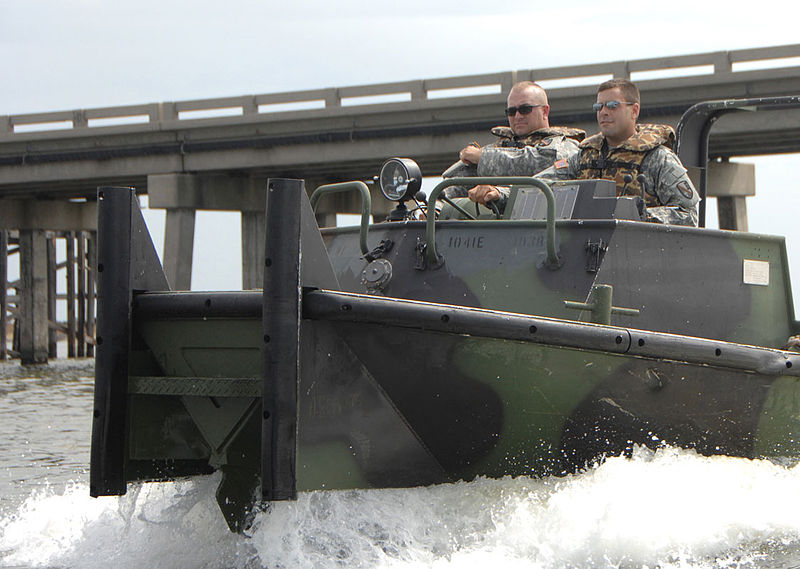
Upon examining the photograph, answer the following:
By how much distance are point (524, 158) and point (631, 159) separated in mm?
597

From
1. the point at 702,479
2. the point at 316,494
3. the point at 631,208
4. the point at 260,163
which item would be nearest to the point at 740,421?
the point at 702,479

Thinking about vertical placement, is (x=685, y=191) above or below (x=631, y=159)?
below

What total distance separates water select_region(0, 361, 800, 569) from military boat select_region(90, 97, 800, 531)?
126mm

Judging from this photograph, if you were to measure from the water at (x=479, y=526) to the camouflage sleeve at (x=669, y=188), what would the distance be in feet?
4.29

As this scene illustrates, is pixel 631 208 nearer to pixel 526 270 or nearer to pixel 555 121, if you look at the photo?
pixel 526 270

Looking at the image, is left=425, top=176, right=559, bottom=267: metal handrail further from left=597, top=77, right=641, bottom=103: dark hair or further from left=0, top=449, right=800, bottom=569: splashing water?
left=597, top=77, right=641, bottom=103: dark hair

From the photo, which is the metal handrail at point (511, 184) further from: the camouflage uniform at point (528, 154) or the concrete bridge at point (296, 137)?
the concrete bridge at point (296, 137)

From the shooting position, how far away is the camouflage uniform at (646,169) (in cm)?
700

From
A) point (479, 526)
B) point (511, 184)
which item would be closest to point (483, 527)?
point (479, 526)

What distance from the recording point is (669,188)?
23.1 ft

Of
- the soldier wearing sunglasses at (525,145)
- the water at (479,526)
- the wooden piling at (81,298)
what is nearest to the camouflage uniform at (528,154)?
the soldier wearing sunglasses at (525,145)

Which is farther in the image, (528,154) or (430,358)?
(528,154)

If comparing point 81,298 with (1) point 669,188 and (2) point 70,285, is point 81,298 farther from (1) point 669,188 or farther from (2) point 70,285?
(1) point 669,188

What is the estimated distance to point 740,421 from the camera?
653cm
